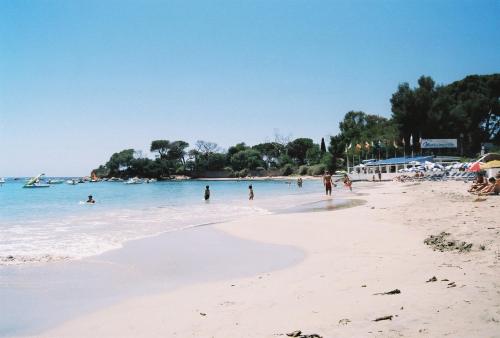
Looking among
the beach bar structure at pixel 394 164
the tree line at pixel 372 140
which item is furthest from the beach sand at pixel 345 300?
the tree line at pixel 372 140

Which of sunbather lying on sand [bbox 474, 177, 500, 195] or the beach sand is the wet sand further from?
sunbather lying on sand [bbox 474, 177, 500, 195]

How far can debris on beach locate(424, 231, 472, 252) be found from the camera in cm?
856

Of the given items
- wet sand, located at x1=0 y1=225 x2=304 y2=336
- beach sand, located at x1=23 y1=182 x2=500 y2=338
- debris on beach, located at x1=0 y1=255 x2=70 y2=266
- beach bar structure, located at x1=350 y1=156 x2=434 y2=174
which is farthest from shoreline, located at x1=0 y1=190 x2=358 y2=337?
beach bar structure, located at x1=350 y1=156 x2=434 y2=174

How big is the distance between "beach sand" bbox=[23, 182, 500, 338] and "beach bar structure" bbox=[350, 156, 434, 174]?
2203 inches

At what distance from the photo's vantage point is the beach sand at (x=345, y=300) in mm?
4871

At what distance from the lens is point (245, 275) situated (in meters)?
8.67

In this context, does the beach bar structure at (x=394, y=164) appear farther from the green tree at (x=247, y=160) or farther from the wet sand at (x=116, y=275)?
the green tree at (x=247, y=160)

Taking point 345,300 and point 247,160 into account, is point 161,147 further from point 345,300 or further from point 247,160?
point 345,300

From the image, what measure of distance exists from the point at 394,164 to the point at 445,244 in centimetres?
6138

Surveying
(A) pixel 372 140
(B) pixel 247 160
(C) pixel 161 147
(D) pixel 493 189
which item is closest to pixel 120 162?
(C) pixel 161 147

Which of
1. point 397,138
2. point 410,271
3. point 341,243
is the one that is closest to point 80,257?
point 341,243

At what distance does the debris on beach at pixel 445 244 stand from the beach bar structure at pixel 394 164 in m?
54.1

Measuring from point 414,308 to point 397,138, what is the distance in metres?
83.0

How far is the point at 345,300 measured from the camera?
596cm
